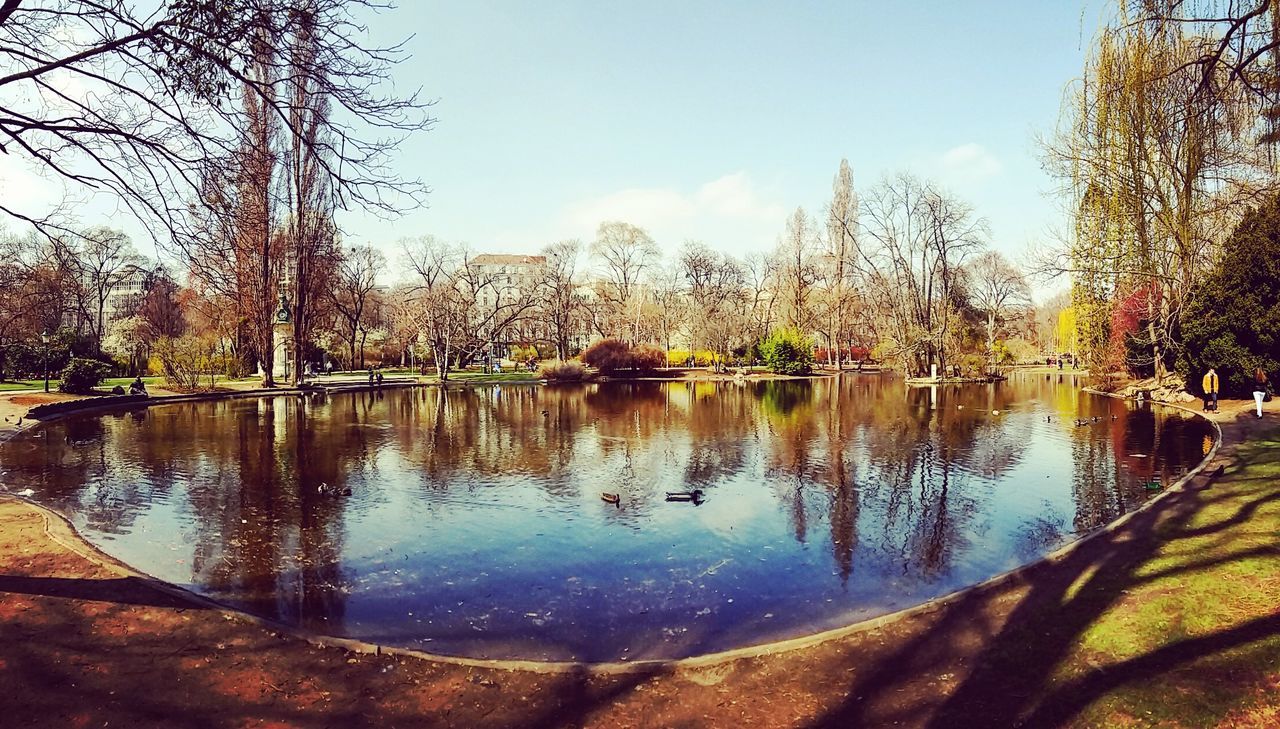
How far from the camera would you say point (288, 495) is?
1305cm

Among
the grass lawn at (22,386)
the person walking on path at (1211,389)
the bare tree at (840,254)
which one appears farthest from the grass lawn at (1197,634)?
the bare tree at (840,254)

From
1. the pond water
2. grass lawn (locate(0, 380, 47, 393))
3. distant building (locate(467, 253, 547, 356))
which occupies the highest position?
distant building (locate(467, 253, 547, 356))

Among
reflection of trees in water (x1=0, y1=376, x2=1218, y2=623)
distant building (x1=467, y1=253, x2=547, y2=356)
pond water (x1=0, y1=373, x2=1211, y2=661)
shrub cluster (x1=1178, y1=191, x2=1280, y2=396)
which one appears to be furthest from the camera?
distant building (x1=467, y1=253, x2=547, y2=356)

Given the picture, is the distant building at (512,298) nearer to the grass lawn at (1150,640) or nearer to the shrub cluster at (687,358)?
the shrub cluster at (687,358)

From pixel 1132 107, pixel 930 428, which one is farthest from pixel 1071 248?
pixel 930 428

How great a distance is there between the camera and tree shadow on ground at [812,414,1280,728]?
512cm

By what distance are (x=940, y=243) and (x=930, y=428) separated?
31.0 meters

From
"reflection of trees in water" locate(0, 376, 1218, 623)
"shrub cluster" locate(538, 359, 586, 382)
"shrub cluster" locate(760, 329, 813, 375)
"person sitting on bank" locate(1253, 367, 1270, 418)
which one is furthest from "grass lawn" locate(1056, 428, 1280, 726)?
"shrub cluster" locate(760, 329, 813, 375)

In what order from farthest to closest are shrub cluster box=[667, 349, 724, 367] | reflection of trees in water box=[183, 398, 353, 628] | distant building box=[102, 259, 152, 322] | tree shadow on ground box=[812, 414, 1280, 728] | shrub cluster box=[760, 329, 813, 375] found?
distant building box=[102, 259, 152, 322], shrub cluster box=[667, 349, 724, 367], shrub cluster box=[760, 329, 813, 375], reflection of trees in water box=[183, 398, 353, 628], tree shadow on ground box=[812, 414, 1280, 728]

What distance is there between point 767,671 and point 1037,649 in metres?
2.42

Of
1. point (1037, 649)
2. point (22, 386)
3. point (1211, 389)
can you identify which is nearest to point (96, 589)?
point (1037, 649)

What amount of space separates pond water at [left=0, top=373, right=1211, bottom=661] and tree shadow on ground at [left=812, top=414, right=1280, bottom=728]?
1140 mm

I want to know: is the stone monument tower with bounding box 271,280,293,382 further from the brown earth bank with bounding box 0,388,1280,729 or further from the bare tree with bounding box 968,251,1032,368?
the bare tree with bounding box 968,251,1032,368

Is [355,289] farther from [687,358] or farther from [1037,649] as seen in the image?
[1037,649]
